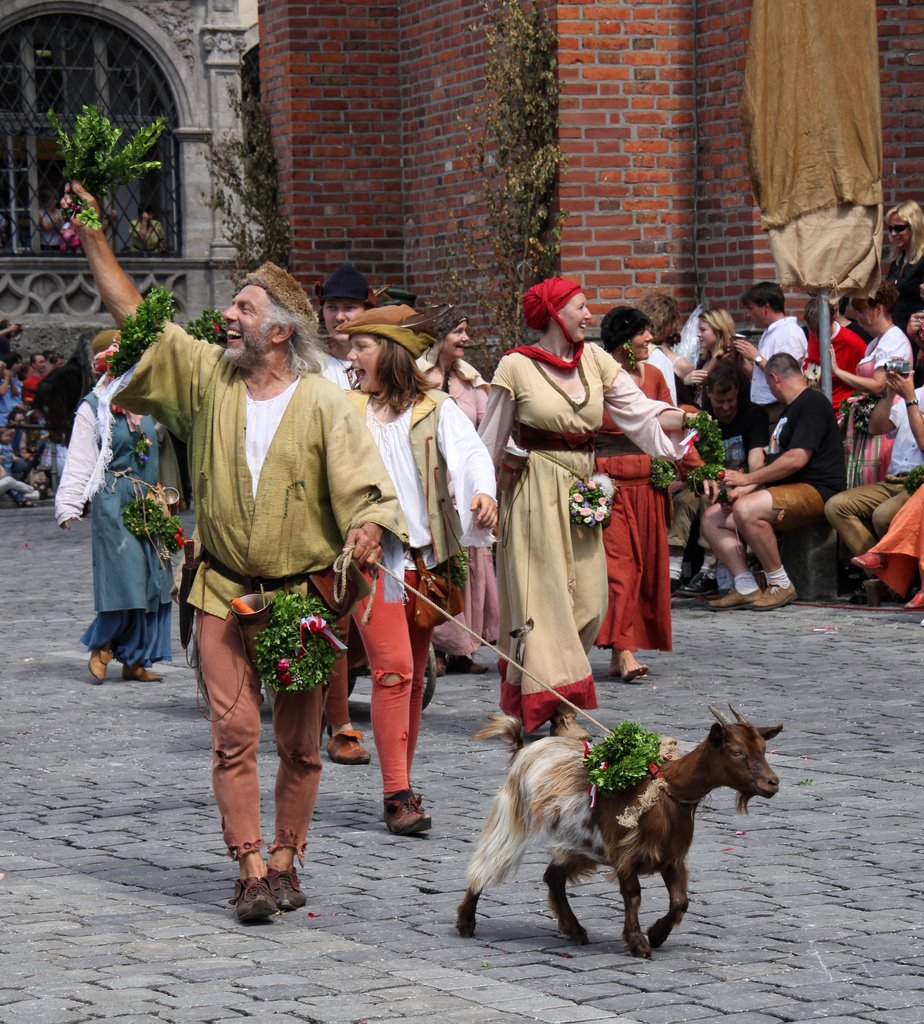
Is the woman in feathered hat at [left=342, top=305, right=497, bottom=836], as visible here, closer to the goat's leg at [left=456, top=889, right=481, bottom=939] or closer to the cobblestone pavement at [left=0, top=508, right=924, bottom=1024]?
the cobblestone pavement at [left=0, top=508, right=924, bottom=1024]

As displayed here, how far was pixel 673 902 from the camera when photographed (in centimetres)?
544

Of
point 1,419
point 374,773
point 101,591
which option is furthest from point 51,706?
point 1,419

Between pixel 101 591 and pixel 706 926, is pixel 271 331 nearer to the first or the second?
pixel 706 926

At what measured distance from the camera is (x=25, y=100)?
29.9 metres

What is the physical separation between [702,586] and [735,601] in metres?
0.79

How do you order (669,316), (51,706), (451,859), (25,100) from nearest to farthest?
(451,859) < (51,706) < (669,316) < (25,100)

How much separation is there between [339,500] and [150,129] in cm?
124

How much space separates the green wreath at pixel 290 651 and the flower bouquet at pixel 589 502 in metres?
3.01

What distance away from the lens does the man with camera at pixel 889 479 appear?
489 inches

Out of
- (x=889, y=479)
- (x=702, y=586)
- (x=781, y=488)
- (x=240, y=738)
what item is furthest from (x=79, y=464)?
(x=240, y=738)

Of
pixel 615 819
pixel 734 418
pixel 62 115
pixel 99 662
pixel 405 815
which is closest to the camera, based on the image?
pixel 615 819

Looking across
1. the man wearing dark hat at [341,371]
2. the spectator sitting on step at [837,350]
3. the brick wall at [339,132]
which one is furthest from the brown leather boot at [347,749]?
the brick wall at [339,132]

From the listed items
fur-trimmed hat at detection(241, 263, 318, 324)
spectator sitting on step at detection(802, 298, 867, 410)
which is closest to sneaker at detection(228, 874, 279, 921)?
fur-trimmed hat at detection(241, 263, 318, 324)

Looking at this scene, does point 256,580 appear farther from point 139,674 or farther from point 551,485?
point 139,674
